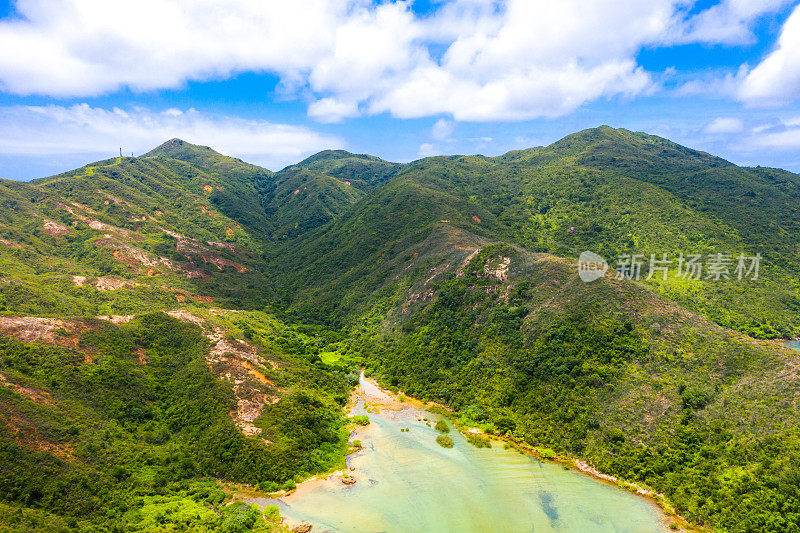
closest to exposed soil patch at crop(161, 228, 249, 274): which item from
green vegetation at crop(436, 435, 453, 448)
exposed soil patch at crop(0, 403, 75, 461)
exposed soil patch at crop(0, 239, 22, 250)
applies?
exposed soil patch at crop(0, 239, 22, 250)

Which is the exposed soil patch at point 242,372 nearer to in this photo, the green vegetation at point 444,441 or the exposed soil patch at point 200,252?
the green vegetation at point 444,441

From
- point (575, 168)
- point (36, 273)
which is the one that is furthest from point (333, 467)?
point (575, 168)

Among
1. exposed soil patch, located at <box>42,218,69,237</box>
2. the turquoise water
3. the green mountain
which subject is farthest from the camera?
exposed soil patch, located at <box>42,218,69,237</box>

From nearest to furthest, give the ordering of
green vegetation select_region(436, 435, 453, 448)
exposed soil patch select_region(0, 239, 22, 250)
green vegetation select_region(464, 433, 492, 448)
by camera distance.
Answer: green vegetation select_region(464, 433, 492, 448) → green vegetation select_region(436, 435, 453, 448) → exposed soil patch select_region(0, 239, 22, 250)

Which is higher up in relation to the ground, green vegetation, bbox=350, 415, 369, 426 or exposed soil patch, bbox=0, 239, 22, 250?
exposed soil patch, bbox=0, 239, 22, 250

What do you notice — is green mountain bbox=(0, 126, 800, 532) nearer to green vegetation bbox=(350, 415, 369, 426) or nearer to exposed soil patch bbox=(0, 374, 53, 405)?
exposed soil patch bbox=(0, 374, 53, 405)

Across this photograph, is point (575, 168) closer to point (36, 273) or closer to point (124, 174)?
point (36, 273)

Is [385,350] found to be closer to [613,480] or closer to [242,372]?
[242,372]

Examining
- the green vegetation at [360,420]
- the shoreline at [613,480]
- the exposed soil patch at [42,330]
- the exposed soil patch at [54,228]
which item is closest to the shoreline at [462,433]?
the shoreline at [613,480]
